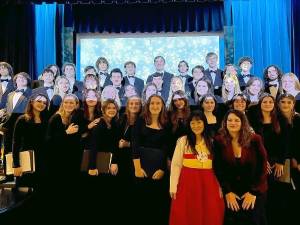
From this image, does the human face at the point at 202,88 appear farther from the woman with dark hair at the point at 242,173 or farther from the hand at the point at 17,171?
the hand at the point at 17,171

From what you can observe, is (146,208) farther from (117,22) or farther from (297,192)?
→ (117,22)

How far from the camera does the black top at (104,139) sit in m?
4.48

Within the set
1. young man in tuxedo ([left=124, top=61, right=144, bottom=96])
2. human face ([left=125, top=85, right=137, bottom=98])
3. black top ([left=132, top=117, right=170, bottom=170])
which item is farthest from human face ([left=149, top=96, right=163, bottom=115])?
young man in tuxedo ([left=124, top=61, right=144, bottom=96])

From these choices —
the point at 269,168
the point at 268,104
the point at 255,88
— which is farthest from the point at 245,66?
the point at 269,168

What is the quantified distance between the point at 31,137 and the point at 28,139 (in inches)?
1.5

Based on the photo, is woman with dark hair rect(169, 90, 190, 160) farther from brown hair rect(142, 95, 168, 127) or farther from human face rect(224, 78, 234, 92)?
human face rect(224, 78, 234, 92)

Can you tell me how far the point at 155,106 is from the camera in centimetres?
434

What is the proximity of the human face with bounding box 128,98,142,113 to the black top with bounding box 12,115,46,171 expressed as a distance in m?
0.96

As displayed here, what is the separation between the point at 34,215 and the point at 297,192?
2738 millimetres

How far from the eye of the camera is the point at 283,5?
8.02 metres

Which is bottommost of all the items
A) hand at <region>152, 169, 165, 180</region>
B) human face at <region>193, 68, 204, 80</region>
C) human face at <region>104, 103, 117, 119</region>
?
hand at <region>152, 169, 165, 180</region>

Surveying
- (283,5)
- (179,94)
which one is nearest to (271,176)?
(179,94)

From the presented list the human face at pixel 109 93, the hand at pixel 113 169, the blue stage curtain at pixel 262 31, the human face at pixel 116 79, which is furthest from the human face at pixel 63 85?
the blue stage curtain at pixel 262 31

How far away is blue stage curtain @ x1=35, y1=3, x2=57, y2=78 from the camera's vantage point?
325 inches
